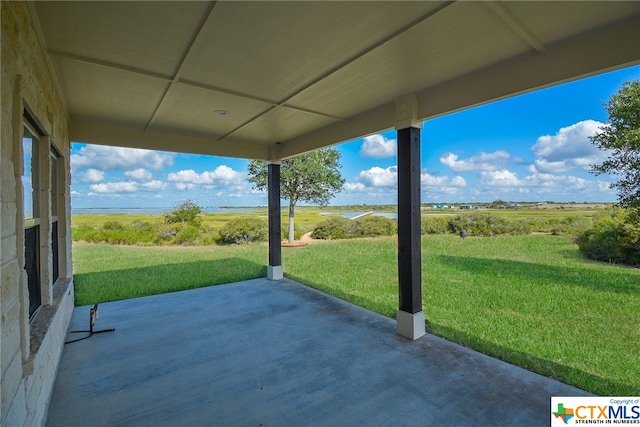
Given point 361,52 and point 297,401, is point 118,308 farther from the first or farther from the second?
point 361,52

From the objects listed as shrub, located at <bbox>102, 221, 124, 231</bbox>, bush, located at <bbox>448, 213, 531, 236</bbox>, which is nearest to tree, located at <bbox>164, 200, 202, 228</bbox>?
shrub, located at <bbox>102, 221, 124, 231</bbox>

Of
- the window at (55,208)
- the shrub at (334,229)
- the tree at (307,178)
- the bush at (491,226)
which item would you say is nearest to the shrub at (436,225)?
the bush at (491,226)

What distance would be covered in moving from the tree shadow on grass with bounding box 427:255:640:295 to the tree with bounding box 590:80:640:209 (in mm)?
1639

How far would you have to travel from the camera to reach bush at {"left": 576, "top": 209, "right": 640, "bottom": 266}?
7.29 metres

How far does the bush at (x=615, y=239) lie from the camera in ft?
23.9

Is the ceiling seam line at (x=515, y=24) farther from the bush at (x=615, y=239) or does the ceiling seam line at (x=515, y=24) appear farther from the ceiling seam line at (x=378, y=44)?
the bush at (x=615, y=239)

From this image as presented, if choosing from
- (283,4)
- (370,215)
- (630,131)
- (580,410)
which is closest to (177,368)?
(283,4)

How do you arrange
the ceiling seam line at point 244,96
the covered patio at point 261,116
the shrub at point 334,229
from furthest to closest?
the shrub at point 334,229
the ceiling seam line at point 244,96
the covered patio at point 261,116

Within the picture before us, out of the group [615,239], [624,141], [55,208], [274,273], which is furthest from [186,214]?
[615,239]

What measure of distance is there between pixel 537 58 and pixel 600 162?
6.24 meters

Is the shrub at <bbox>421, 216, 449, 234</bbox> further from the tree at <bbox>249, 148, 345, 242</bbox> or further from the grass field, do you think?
the tree at <bbox>249, 148, 345, 242</bbox>

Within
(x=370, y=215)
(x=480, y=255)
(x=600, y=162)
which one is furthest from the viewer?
(x=370, y=215)

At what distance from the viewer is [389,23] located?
2049mm

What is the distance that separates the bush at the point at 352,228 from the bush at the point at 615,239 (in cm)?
774
